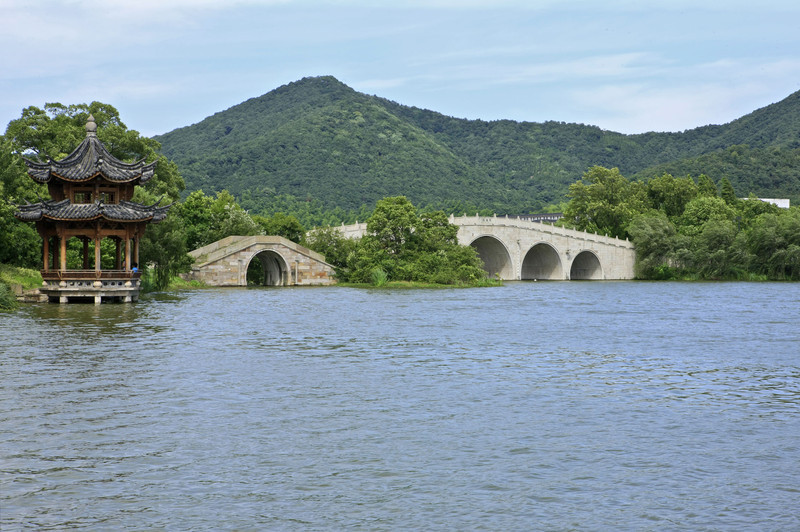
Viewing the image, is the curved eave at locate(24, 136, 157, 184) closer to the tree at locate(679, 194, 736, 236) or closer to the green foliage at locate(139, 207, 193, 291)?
the green foliage at locate(139, 207, 193, 291)

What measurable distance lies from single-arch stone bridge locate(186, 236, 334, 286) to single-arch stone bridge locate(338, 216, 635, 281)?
5.91m

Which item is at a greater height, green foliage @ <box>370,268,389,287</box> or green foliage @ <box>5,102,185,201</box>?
green foliage @ <box>5,102,185,201</box>

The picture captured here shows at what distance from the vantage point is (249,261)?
54.4 m

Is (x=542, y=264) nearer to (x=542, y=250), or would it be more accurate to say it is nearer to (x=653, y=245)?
(x=542, y=250)

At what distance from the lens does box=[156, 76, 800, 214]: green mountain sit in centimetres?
10494

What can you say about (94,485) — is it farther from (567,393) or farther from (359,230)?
(359,230)

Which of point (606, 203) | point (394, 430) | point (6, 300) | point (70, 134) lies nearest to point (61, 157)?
point (70, 134)

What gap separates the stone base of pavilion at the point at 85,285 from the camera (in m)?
33.2

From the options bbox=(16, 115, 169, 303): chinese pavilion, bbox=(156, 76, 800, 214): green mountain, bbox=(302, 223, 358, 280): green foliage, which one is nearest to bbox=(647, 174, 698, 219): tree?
bbox=(156, 76, 800, 214): green mountain

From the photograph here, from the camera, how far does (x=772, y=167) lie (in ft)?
355

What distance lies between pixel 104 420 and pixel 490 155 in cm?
12984

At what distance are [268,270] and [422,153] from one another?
61292mm

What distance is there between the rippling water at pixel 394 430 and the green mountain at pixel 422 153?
76.6m

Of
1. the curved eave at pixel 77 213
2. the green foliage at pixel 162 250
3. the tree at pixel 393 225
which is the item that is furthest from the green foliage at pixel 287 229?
the curved eave at pixel 77 213
